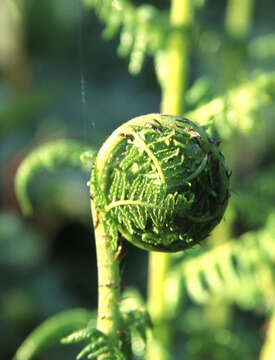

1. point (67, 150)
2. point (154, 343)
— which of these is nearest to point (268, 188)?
point (154, 343)

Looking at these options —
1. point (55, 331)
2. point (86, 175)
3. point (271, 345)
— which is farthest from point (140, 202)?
point (86, 175)

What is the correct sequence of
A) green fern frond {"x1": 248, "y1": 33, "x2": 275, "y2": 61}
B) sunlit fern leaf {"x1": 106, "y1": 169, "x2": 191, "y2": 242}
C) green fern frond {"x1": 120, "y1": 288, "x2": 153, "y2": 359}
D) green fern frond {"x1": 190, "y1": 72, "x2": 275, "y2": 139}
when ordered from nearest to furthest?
sunlit fern leaf {"x1": 106, "y1": 169, "x2": 191, "y2": 242} → green fern frond {"x1": 120, "y1": 288, "x2": 153, "y2": 359} → green fern frond {"x1": 190, "y1": 72, "x2": 275, "y2": 139} → green fern frond {"x1": 248, "y1": 33, "x2": 275, "y2": 61}

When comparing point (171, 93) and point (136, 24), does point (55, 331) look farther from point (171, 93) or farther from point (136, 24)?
point (136, 24)

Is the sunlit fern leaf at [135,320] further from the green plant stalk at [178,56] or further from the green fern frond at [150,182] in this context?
the green plant stalk at [178,56]

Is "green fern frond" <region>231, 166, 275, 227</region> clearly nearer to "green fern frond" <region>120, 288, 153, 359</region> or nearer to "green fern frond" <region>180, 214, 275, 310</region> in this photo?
"green fern frond" <region>180, 214, 275, 310</region>

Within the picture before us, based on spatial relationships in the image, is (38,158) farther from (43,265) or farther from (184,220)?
(43,265)

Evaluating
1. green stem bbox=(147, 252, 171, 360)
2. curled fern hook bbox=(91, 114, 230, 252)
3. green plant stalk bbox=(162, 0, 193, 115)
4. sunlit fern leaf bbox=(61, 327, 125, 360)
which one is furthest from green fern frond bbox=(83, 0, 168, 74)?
sunlit fern leaf bbox=(61, 327, 125, 360)
